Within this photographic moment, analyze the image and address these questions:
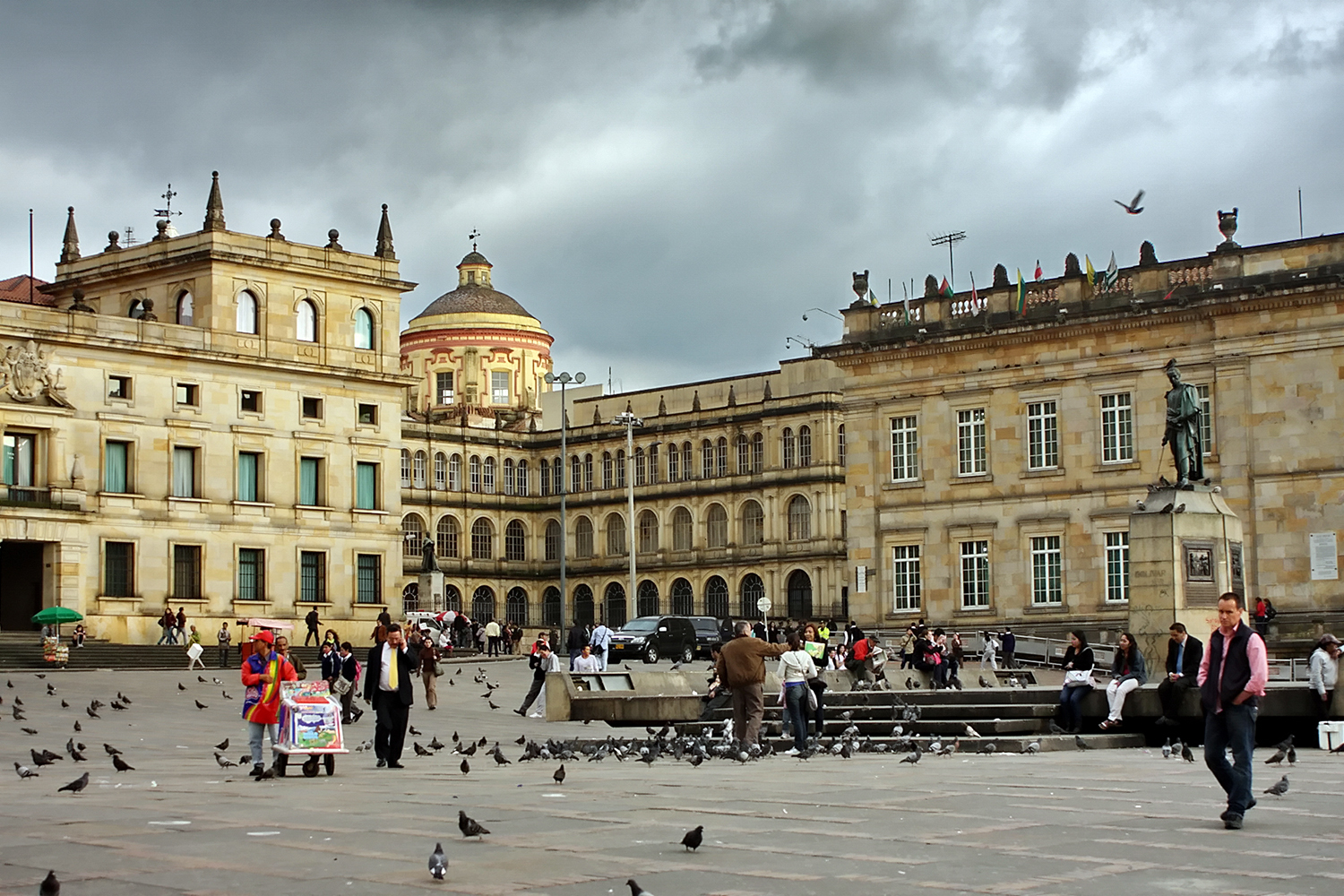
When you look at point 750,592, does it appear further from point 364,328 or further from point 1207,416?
point 1207,416

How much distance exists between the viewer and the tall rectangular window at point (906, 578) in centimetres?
5275

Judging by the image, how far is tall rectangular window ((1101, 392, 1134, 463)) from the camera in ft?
162

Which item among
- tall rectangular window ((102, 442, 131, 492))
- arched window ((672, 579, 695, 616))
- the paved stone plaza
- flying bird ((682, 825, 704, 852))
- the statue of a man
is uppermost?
tall rectangular window ((102, 442, 131, 492))

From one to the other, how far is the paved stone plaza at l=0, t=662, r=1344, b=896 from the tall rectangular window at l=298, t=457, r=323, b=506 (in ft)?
→ 147

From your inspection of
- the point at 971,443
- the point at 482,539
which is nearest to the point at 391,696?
the point at 971,443

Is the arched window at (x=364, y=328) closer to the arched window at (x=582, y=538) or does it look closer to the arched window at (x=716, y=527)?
the arched window at (x=716, y=527)

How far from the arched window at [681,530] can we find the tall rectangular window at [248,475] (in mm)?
32110

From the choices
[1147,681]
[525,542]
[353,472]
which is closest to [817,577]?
[525,542]

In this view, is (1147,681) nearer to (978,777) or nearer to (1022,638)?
(978,777)

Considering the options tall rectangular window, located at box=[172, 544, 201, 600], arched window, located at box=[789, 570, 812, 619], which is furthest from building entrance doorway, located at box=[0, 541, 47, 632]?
arched window, located at box=[789, 570, 812, 619]

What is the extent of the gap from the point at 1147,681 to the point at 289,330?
42.8m

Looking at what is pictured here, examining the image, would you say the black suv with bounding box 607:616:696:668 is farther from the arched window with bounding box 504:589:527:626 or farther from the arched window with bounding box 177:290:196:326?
the arched window with bounding box 504:589:527:626

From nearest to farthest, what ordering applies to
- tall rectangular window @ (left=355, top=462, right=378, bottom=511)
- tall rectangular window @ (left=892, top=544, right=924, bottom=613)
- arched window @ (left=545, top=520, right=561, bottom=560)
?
tall rectangular window @ (left=892, top=544, right=924, bottom=613)
tall rectangular window @ (left=355, top=462, right=378, bottom=511)
arched window @ (left=545, top=520, right=561, bottom=560)

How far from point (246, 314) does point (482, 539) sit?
34499 millimetres
